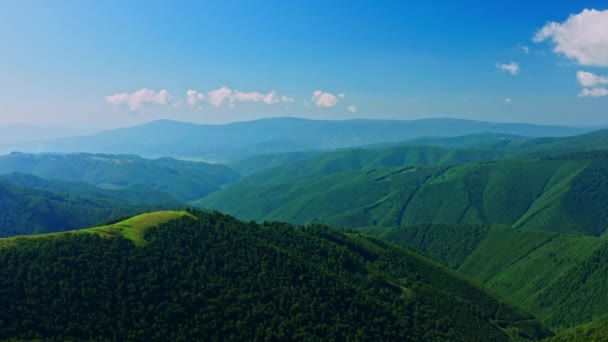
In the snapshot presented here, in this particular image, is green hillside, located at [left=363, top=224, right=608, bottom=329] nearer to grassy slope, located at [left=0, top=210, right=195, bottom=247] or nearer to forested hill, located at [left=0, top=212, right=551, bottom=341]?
forested hill, located at [left=0, top=212, right=551, bottom=341]

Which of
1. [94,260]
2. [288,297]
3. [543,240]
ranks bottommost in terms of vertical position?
[543,240]

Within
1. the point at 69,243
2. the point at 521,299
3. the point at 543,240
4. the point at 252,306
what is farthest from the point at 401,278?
the point at 543,240

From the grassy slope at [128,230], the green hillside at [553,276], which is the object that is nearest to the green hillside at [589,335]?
the green hillside at [553,276]

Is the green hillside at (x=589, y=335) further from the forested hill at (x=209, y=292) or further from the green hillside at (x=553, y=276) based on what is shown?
the green hillside at (x=553, y=276)

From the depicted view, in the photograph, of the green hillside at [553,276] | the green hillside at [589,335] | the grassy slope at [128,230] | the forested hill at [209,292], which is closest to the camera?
the forested hill at [209,292]

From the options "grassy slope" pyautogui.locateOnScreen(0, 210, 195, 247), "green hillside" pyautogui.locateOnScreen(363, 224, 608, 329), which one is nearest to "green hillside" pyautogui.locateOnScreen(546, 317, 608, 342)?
"green hillside" pyautogui.locateOnScreen(363, 224, 608, 329)

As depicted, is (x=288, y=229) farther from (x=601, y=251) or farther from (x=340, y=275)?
(x=601, y=251)

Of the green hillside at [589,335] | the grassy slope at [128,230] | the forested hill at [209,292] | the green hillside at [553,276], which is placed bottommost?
the green hillside at [553,276]

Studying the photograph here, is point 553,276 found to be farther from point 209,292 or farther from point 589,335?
point 209,292
